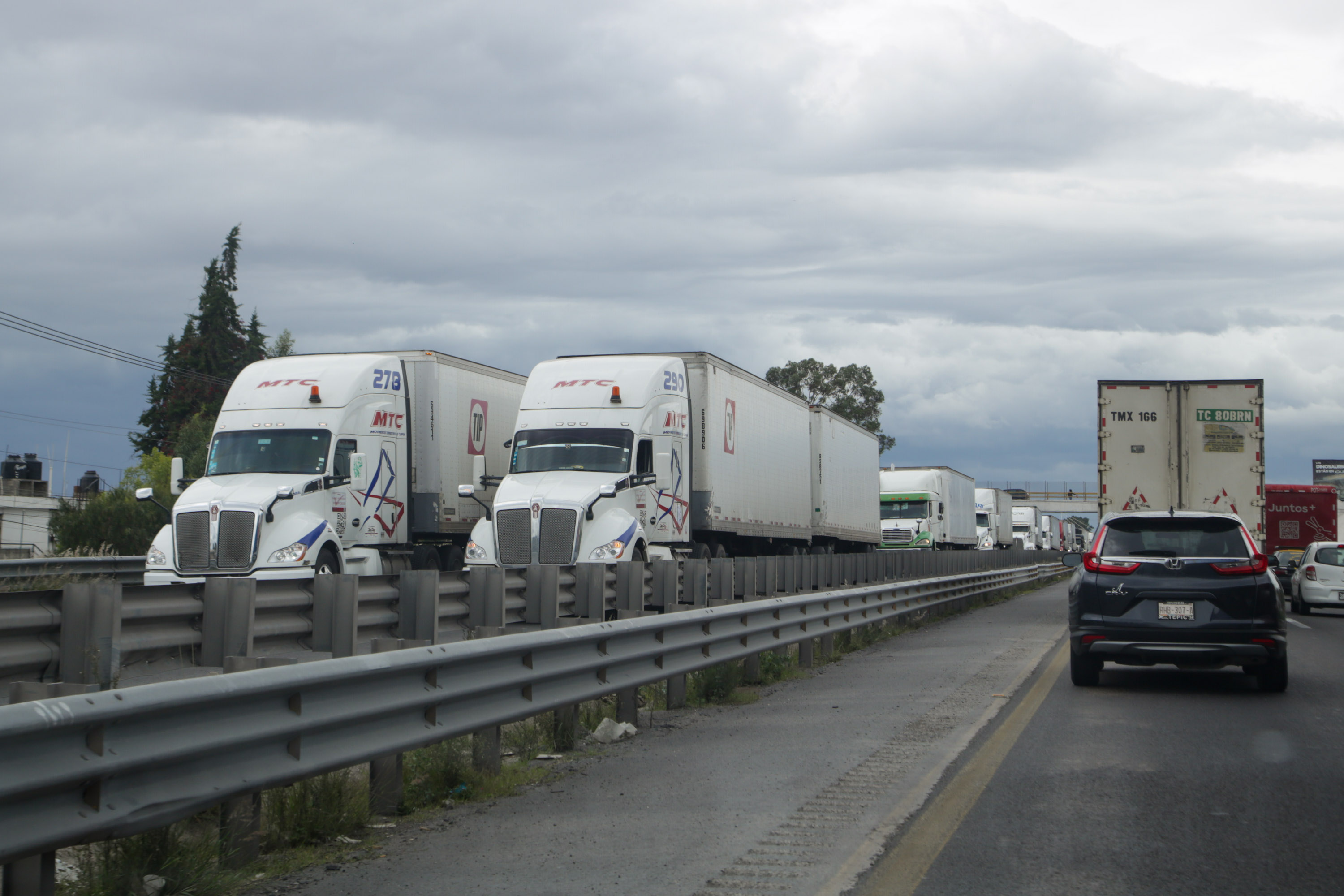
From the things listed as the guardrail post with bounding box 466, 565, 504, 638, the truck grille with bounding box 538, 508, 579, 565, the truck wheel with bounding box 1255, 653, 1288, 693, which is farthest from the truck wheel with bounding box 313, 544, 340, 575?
the truck wheel with bounding box 1255, 653, 1288, 693

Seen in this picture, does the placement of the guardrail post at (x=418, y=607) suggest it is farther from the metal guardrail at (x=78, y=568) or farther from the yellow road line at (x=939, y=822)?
the metal guardrail at (x=78, y=568)

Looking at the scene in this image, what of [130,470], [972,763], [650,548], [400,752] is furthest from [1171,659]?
[130,470]

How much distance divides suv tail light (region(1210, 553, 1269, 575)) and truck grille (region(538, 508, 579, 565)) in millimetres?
9748

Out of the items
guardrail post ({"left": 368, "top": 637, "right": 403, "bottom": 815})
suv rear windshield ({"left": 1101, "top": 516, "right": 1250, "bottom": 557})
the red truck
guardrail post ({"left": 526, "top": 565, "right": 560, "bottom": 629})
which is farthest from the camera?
the red truck

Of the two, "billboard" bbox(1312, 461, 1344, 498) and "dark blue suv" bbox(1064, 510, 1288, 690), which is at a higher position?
"billboard" bbox(1312, 461, 1344, 498)

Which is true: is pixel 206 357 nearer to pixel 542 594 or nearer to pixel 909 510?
pixel 909 510

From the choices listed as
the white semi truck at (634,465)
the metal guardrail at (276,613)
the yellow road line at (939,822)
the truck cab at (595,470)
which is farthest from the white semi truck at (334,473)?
the yellow road line at (939,822)

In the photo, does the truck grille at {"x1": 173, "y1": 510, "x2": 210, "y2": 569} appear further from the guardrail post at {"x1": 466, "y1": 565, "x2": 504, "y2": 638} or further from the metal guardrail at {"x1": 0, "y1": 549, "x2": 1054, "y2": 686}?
the guardrail post at {"x1": 466, "y1": 565, "x2": 504, "y2": 638}

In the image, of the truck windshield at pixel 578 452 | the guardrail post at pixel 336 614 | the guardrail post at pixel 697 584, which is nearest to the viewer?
the guardrail post at pixel 336 614

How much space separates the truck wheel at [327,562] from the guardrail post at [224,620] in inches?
459

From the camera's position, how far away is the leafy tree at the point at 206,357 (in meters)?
85.6

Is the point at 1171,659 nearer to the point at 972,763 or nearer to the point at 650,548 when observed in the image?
the point at 972,763

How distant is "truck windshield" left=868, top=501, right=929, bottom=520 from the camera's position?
1752 inches

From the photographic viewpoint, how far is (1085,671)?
1225 cm
